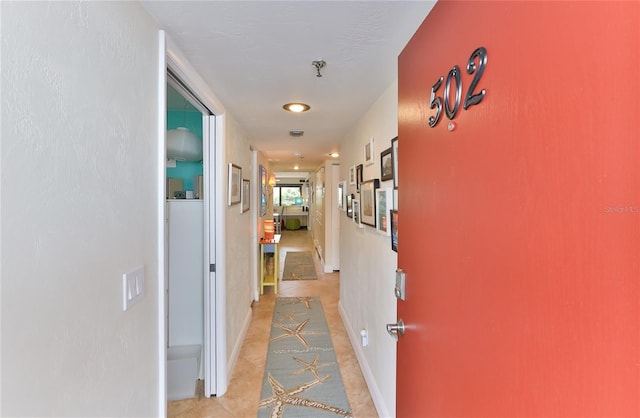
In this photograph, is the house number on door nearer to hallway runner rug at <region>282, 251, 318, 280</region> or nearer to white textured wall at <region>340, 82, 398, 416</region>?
white textured wall at <region>340, 82, 398, 416</region>

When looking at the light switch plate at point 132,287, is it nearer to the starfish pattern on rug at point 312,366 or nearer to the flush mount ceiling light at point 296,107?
the flush mount ceiling light at point 296,107

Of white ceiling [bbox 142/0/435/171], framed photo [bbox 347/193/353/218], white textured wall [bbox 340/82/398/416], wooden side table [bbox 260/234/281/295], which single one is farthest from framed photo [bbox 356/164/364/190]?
wooden side table [bbox 260/234/281/295]

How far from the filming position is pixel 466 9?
0.67 meters

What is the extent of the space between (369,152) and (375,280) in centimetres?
95

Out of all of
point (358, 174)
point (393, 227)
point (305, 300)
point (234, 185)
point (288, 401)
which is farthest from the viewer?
point (305, 300)

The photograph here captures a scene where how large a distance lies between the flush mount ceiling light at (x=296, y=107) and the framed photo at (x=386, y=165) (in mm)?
689

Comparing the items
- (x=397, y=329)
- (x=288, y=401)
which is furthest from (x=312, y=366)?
(x=397, y=329)

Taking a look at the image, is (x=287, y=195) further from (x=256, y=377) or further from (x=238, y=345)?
(x=256, y=377)

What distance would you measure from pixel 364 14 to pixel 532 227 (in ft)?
3.09

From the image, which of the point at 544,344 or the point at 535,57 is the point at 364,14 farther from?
the point at 544,344

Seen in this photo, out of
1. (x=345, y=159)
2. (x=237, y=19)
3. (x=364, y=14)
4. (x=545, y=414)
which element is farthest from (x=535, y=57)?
(x=345, y=159)

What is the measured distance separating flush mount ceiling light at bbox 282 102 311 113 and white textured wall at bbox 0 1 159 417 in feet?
3.59

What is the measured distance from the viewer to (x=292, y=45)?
126cm

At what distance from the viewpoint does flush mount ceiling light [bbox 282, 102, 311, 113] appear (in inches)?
81.8
